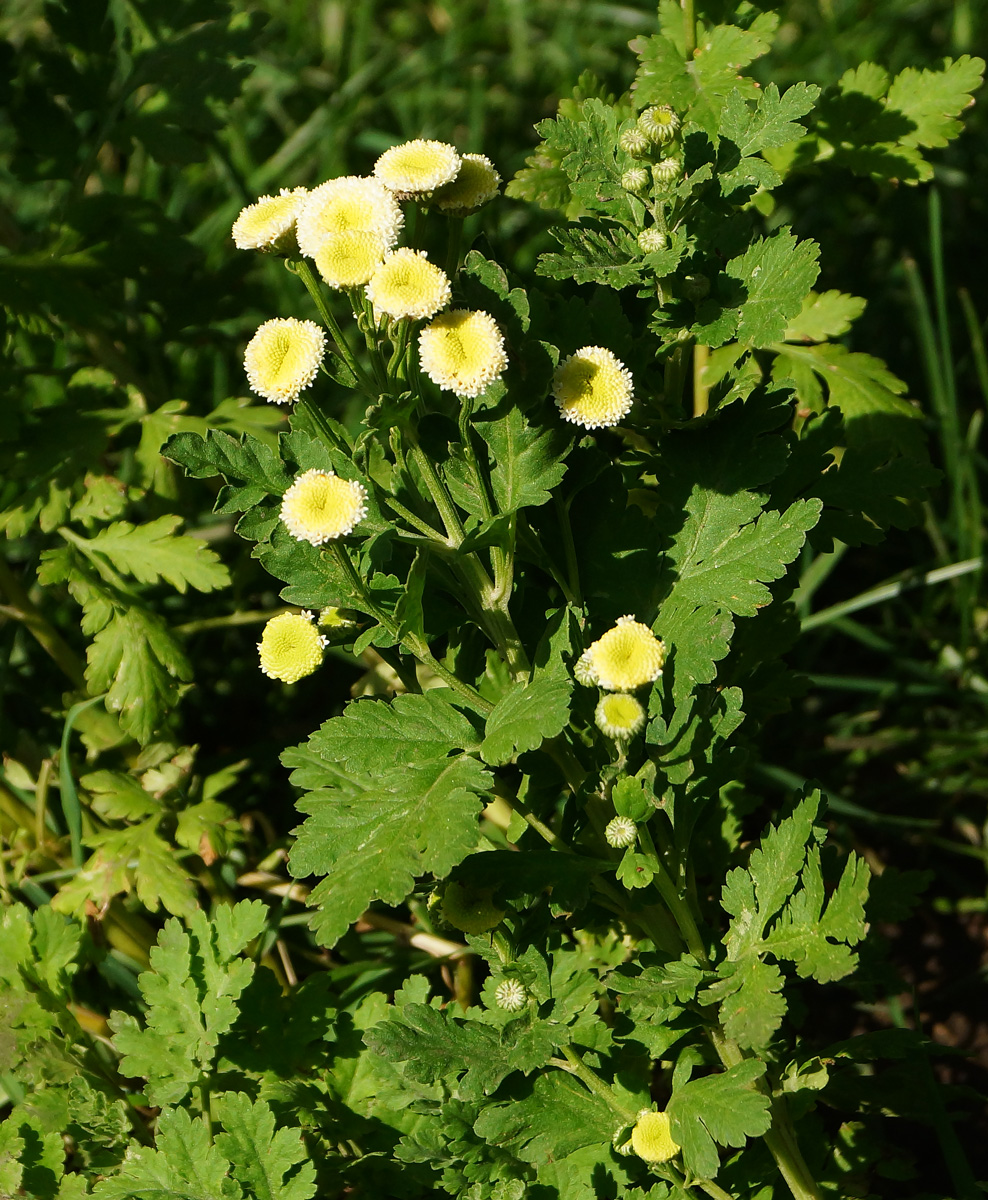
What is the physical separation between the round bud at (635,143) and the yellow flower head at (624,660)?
846mm

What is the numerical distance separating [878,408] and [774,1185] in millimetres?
1657

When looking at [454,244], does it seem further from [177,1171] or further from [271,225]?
[177,1171]

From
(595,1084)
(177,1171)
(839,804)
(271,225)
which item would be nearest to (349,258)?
(271,225)

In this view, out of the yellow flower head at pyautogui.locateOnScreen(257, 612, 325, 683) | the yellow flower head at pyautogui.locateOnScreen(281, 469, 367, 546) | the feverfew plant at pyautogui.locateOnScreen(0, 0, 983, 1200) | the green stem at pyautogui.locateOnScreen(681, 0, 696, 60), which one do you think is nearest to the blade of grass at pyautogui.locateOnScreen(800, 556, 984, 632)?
the feverfew plant at pyautogui.locateOnScreen(0, 0, 983, 1200)

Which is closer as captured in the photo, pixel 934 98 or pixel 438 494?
pixel 438 494

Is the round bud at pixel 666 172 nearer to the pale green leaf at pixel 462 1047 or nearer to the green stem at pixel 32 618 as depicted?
the pale green leaf at pixel 462 1047

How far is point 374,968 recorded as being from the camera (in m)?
2.82

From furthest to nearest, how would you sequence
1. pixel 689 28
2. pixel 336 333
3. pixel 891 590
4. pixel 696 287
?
pixel 891 590 → pixel 689 28 → pixel 696 287 → pixel 336 333

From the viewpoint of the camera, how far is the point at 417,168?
2.03m

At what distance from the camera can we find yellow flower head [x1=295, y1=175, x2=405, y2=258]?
1.95m

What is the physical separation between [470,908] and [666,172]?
131 cm

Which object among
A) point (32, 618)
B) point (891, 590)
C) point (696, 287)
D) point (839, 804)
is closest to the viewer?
point (696, 287)

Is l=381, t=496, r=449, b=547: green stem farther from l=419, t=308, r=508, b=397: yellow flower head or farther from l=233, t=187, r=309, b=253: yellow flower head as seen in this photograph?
l=233, t=187, r=309, b=253: yellow flower head

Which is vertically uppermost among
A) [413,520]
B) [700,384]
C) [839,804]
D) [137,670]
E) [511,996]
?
[413,520]
